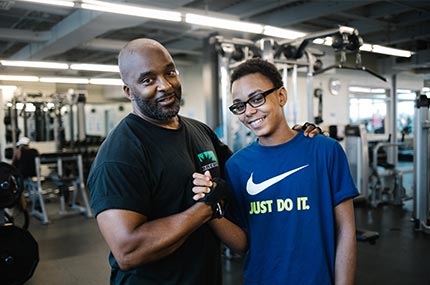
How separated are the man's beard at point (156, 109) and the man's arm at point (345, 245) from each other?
2.03ft

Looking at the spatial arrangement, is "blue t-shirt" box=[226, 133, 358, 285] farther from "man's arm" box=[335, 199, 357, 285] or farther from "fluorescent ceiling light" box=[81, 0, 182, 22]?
"fluorescent ceiling light" box=[81, 0, 182, 22]

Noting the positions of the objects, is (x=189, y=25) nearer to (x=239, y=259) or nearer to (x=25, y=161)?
(x=25, y=161)

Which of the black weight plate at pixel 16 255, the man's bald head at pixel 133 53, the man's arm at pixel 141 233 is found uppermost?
the man's bald head at pixel 133 53

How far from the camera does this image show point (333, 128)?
603 centimetres

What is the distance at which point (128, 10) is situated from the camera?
4254mm

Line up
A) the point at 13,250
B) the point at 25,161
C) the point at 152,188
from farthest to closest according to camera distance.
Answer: the point at 25,161
the point at 13,250
the point at 152,188

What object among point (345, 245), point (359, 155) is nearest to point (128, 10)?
point (345, 245)

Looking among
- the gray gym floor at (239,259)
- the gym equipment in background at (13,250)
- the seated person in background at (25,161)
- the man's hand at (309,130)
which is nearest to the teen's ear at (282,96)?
the man's hand at (309,130)

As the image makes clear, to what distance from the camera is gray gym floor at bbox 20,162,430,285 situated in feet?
12.3

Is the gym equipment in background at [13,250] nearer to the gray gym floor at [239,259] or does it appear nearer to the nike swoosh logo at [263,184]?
the gray gym floor at [239,259]

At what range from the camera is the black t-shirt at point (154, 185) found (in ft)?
3.75

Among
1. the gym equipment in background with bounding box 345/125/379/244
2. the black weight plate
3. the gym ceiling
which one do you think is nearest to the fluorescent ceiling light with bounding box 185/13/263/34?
the gym ceiling

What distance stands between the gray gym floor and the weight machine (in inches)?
9.7

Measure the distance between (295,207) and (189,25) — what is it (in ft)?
18.9
